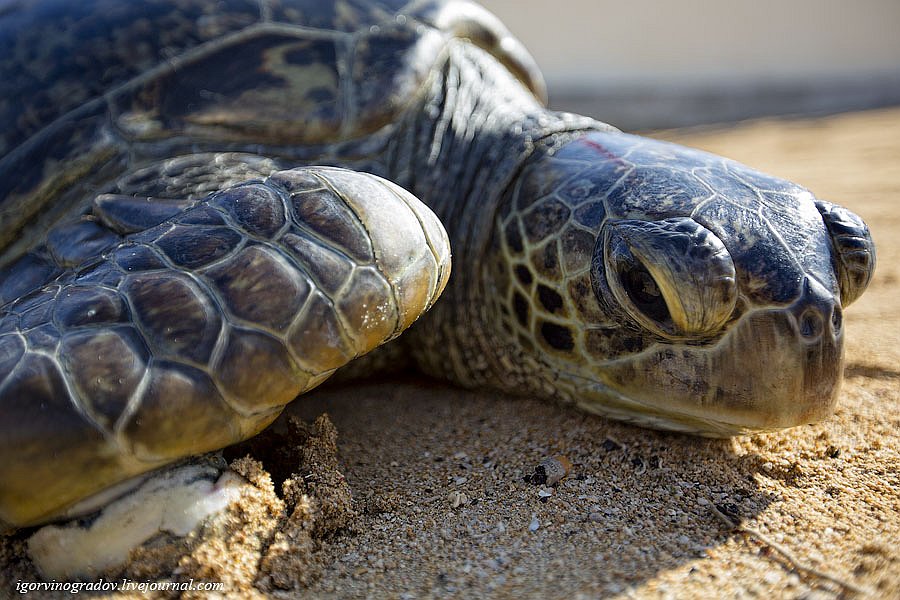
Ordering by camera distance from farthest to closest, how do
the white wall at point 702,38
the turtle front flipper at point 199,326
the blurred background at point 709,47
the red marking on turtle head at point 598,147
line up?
1. the white wall at point 702,38
2. the blurred background at point 709,47
3. the red marking on turtle head at point 598,147
4. the turtle front flipper at point 199,326

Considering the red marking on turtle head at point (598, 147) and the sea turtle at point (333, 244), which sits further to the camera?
the red marking on turtle head at point (598, 147)

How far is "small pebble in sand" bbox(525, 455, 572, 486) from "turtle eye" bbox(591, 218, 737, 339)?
12.3 inches

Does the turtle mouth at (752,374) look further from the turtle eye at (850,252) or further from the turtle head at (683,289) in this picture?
the turtle eye at (850,252)

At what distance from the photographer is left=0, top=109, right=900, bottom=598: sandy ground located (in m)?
1.04

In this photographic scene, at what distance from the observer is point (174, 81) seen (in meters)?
1.72

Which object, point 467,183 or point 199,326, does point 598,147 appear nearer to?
point 467,183

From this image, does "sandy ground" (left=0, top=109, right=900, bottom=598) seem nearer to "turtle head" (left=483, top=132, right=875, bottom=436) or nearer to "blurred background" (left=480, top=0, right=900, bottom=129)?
"turtle head" (left=483, top=132, right=875, bottom=436)

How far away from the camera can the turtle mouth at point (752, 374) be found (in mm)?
1233

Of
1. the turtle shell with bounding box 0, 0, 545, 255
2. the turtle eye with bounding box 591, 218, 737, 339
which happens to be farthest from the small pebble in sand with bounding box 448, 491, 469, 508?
the turtle shell with bounding box 0, 0, 545, 255

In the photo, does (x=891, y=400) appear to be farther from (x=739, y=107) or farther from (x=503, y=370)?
(x=739, y=107)

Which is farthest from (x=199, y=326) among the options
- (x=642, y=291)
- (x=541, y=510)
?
(x=642, y=291)

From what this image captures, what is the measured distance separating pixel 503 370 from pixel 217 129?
911 millimetres

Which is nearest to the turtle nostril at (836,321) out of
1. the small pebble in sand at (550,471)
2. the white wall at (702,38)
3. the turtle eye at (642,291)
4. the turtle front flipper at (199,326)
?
the turtle eye at (642,291)

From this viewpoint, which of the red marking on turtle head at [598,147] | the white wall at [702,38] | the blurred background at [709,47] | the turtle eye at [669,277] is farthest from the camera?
the white wall at [702,38]
